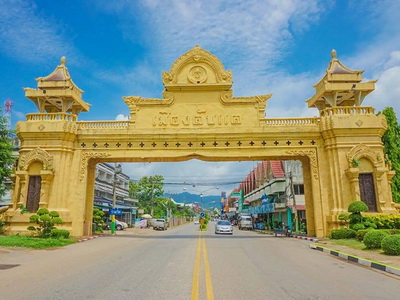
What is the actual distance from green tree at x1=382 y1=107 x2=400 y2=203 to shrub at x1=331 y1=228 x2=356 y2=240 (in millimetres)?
12351

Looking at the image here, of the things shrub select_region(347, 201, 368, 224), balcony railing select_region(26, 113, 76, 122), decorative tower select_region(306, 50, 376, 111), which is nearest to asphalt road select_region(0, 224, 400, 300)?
shrub select_region(347, 201, 368, 224)

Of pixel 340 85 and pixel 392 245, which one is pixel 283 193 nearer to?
pixel 340 85

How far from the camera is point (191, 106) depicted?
21.5 m

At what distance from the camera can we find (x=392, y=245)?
10.4 m

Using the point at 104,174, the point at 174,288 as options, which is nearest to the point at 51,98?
the point at 174,288

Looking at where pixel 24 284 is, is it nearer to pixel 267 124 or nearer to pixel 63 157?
pixel 63 157

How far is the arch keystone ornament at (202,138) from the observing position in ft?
64.1

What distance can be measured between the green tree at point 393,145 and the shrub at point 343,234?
1235cm

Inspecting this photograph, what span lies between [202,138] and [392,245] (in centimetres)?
1284

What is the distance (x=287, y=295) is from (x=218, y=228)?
2349 cm

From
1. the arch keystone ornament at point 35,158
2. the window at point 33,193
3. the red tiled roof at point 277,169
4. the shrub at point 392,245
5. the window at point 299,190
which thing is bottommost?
the shrub at point 392,245

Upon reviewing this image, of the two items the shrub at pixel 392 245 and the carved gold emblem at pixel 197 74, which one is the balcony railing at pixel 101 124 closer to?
the carved gold emblem at pixel 197 74

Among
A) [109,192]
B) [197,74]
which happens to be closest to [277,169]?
[197,74]

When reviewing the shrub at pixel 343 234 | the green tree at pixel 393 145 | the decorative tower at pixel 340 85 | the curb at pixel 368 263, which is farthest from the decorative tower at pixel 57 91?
the green tree at pixel 393 145
